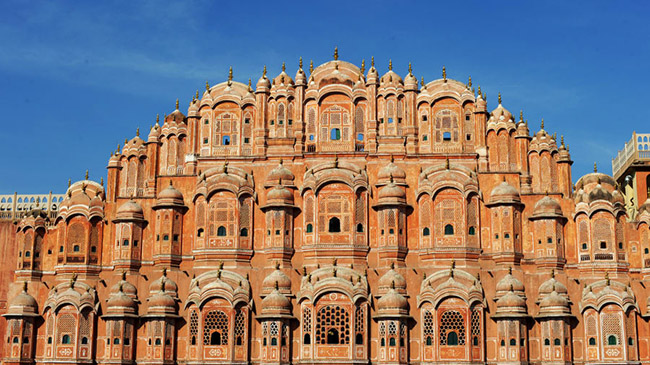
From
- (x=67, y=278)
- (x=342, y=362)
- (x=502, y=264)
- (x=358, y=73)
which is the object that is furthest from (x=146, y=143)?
(x=502, y=264)

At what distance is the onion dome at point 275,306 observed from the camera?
137 ft

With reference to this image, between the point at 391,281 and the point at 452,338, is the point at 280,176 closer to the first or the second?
the point at 391,281

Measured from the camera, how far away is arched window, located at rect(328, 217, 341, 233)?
4431 centimetres

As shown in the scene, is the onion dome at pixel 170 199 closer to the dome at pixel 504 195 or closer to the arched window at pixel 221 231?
the arched window at pixel 221 231

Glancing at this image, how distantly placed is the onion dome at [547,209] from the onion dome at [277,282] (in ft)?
41.0

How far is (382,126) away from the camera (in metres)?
46.1

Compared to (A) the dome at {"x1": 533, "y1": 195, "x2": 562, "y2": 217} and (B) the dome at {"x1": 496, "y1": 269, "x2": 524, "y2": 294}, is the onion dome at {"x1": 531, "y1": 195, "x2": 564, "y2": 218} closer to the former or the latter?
(A) the dome at {"x1": 533, "y1": 195, "x2": 562, "y2": 217}

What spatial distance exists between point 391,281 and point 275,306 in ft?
18.3

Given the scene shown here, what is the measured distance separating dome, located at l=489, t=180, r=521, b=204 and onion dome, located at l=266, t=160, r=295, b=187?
998cm

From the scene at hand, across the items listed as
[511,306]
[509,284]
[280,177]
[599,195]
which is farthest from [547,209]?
[280,177]

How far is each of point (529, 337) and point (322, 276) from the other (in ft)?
33.5

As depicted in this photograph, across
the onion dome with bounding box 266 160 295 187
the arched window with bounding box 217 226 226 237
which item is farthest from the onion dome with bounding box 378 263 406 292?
the arched window with bounding box 217 226 226 237

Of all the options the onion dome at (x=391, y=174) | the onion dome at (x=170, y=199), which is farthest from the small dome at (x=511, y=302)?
the onion dome at (x=170, y=199)

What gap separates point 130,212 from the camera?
44906 millimetres
